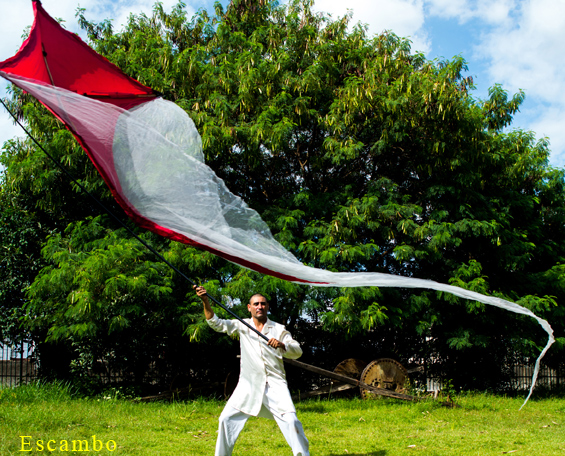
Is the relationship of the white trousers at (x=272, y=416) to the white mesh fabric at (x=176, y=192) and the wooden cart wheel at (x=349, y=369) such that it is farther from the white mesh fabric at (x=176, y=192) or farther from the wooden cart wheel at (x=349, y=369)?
the wooden cart wheel at (x=349, y=369)

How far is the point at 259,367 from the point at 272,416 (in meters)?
0.48

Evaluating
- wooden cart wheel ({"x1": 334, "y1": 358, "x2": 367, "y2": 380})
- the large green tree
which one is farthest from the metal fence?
wooden cart wheel ({"x1": 334, "y1": 358, "x2": 367, "y2": 380})

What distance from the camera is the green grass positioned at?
20.5 ft

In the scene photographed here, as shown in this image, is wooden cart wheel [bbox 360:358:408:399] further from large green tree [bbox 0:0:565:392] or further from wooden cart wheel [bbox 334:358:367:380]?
large green tree [bbox 0:0:565:392]

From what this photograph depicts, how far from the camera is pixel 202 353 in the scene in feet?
39.7

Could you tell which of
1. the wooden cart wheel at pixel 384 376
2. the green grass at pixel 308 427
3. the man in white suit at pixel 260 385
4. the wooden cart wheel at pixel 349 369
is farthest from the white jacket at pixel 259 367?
the wooden cart wheel at pixel 349 369

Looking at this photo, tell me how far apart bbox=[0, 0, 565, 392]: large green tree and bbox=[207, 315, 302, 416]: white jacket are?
4.49 m

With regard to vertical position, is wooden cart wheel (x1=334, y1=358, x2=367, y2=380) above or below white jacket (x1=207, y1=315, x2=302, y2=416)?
below

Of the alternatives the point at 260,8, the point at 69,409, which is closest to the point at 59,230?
the point at 69,409

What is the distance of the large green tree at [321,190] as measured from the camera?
1009 centimetres

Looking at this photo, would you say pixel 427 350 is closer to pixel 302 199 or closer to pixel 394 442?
pixel 302 199

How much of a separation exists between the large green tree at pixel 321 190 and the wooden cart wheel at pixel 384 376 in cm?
81

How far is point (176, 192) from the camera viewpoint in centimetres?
422

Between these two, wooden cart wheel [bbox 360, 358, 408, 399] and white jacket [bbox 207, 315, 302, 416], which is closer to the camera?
white jacket [bbox 207, 315, 302, 416]
